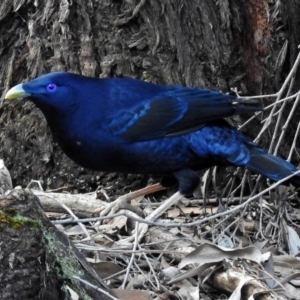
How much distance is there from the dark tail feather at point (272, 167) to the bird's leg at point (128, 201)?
27.7 inches

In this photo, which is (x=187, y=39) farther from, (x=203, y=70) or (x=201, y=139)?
(x=201, y=139)

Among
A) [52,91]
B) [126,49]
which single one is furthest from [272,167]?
[52,91]

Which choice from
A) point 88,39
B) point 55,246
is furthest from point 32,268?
point 88,39

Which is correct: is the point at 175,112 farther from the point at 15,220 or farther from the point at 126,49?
the point at 15,220

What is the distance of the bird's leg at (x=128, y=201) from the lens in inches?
181

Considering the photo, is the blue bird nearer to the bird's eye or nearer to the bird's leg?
the bird's eye

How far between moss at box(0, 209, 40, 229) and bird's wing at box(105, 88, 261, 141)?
1889 mm

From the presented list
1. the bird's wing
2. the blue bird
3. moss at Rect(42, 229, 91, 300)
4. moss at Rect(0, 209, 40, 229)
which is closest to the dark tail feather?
the blue bird

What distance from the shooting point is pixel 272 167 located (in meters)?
4.54

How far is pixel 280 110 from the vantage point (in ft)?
15.0

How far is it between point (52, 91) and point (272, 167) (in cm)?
133

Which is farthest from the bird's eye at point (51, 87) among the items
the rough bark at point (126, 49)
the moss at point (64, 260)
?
the moss at point (64, 260)

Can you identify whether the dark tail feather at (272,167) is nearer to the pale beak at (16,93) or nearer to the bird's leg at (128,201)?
the bird's leg at (128,201)

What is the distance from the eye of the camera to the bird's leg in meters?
4.60
